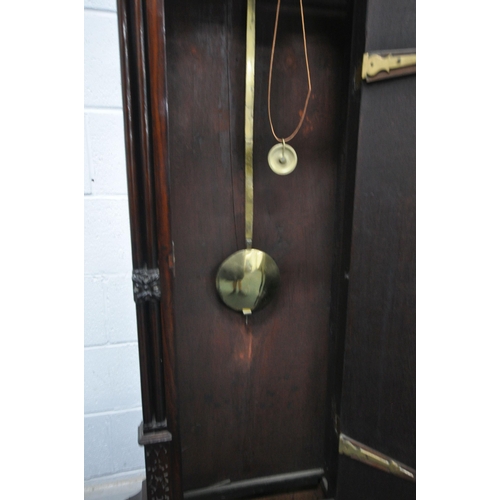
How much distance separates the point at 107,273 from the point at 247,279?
341 mm

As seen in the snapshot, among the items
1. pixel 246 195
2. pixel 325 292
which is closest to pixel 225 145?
pixel 246 195

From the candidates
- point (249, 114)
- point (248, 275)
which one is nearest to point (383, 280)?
point (248, 275)

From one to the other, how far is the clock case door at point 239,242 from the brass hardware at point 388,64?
0.03 metres

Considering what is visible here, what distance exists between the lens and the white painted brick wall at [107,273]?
0.71 metres

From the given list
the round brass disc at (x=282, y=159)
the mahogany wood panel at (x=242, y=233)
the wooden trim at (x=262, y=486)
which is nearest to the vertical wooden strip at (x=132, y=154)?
the mahogany wood panel at (x=242, y=233)

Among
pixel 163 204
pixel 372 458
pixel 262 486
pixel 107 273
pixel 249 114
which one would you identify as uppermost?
pixel 249 114

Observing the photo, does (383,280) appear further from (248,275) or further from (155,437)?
(155,437)

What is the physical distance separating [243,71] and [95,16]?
335mm

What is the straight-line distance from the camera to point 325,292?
28.2 inches

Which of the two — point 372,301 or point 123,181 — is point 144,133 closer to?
point 123,181

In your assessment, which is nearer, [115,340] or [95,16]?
[95,16]

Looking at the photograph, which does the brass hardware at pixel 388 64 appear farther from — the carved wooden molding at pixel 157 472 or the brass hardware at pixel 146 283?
the carved wooden molding at pixel 157 472

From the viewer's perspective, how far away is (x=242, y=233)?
0.65 m

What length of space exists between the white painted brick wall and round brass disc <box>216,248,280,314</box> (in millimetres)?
265
